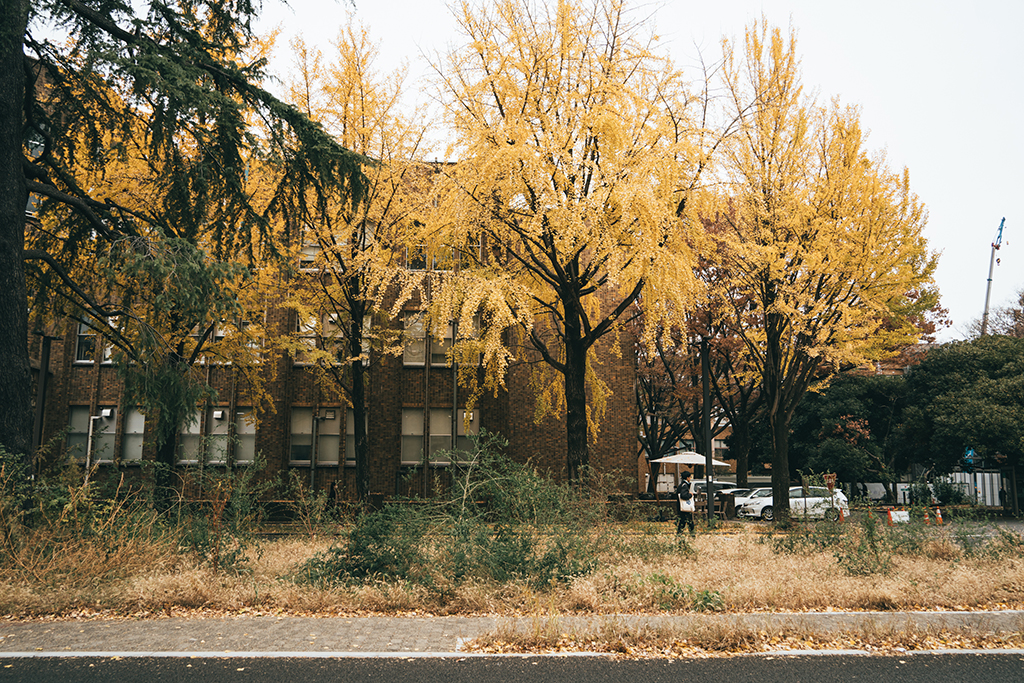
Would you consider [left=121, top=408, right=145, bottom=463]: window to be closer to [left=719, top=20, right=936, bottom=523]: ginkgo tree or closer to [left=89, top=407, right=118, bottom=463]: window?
[left=89, top=407, right=118, bottom=463]: window

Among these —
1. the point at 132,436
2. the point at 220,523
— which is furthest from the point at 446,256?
the point at 132,436

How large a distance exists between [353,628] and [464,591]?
5.22ft

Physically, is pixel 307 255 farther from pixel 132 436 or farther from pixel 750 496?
pixel 750 496

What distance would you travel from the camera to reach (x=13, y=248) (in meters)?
11.2

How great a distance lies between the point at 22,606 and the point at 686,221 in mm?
13853

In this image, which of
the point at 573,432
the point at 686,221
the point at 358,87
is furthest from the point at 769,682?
the point at 358,87

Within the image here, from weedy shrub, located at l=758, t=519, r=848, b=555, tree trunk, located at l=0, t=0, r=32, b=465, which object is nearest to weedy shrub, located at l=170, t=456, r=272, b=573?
tree trunk, located at l=0, t=0, r=32, b=465

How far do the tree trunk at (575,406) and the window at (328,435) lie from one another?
46.8 ft

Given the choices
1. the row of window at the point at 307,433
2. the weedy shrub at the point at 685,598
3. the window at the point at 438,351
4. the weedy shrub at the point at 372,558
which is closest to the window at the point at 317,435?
the row of window at the point at 307,433

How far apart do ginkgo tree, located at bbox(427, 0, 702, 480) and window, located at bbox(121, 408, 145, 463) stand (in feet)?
57.2

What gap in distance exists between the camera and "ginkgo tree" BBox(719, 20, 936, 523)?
734 inches

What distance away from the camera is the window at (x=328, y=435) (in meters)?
28.1

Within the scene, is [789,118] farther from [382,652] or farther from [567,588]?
[382,652]

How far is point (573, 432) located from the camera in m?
16.5
